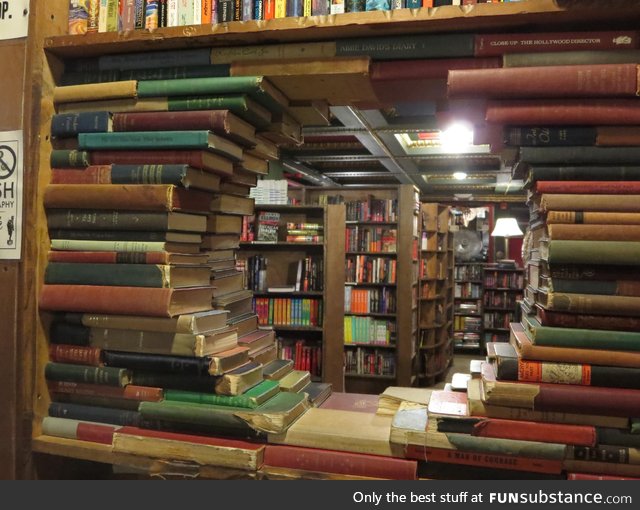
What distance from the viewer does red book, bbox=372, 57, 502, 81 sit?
4.32ft

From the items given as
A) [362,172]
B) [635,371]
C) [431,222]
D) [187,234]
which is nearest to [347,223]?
[431,222]

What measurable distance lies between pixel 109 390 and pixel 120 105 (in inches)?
33.9

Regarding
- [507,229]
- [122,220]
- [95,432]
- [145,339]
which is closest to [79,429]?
[95,432]

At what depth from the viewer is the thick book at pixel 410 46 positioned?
4.30ft

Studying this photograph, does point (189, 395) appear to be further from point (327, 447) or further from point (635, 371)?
point (635, 371)

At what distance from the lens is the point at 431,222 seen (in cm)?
620

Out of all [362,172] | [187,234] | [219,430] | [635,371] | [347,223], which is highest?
[362,172]

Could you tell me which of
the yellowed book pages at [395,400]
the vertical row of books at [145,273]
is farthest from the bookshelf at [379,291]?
the vertical row of books at [145,273]

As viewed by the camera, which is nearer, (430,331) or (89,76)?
(89,76)

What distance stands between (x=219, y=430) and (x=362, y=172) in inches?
265

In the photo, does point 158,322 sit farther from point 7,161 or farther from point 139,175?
point 7,161

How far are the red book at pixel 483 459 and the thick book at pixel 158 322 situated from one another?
0.66 meters

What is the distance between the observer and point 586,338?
3.94 feet

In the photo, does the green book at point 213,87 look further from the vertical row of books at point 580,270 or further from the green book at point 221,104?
the vertical row of books at point 580,270
